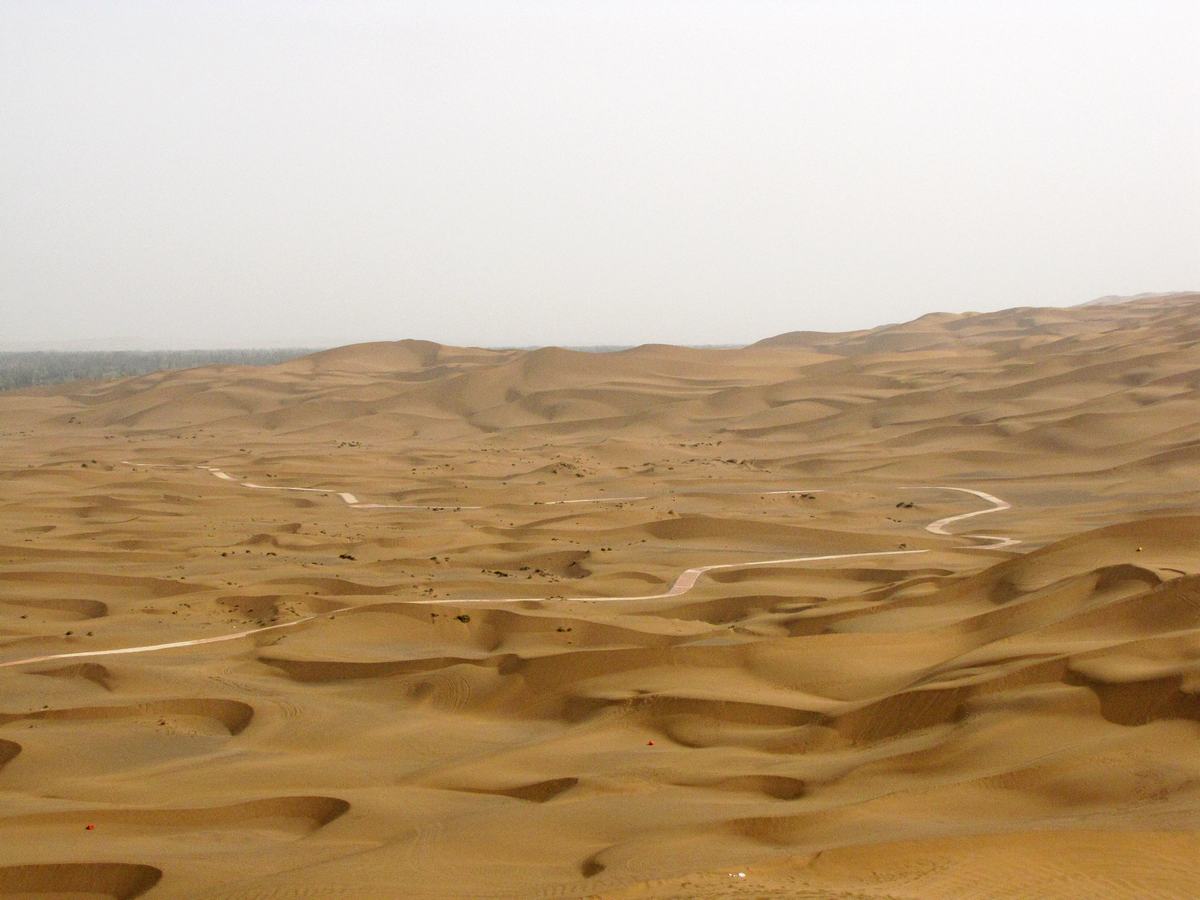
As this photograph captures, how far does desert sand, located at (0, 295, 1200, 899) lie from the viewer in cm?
780

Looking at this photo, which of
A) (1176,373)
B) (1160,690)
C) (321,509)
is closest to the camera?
(1160,690)

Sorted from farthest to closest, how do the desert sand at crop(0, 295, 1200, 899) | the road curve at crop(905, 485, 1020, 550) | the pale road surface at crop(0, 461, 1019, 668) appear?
the road curve at crop(905, 485, 1020, 550)
the pale road surface at crop(0, 461, 1019, 668)
the desert sand at crop(0, 295, 1200, 899)

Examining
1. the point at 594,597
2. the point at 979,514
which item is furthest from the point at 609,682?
the point at 979,514

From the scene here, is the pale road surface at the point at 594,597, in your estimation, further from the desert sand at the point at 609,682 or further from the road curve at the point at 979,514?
the desert sand at the point at 609,682

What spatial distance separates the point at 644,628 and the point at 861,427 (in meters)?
30.7

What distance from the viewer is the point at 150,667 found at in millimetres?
13469

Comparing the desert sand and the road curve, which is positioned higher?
the desert sand

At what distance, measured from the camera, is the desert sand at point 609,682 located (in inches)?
307

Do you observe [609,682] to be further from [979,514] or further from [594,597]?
[979,514]

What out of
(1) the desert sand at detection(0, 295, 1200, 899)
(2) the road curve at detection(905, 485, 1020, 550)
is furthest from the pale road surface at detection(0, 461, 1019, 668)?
(1) the desert sand at detection(0, 295, 1200, 899)

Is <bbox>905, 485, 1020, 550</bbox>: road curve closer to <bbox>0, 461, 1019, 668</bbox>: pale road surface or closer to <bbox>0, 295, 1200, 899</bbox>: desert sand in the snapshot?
<bbox>0, 461, 1019, 668</bbox>: pale road surface

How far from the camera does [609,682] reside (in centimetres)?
1277

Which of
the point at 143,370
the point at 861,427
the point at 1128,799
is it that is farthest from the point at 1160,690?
the point at 143,370

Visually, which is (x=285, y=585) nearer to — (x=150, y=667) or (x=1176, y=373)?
(x=150, y=667)
